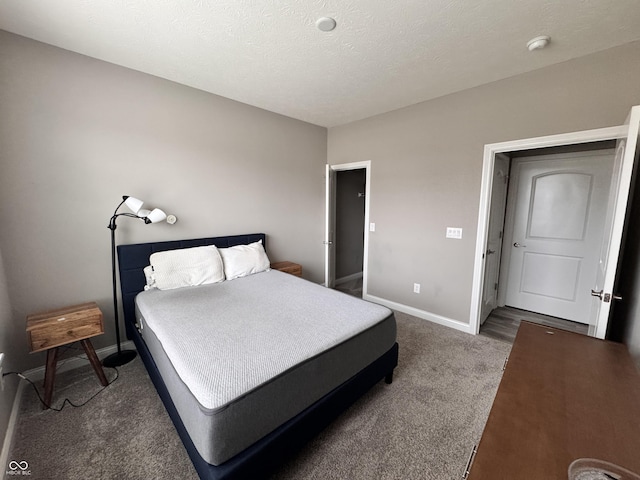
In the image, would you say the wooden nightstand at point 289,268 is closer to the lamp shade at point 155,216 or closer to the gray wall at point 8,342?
the lamp shade at point 155,216

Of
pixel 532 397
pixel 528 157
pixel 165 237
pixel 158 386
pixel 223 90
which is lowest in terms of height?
pixel 158 386

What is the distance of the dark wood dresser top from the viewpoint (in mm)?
708

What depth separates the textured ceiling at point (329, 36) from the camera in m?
1.62

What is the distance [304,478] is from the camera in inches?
54.7

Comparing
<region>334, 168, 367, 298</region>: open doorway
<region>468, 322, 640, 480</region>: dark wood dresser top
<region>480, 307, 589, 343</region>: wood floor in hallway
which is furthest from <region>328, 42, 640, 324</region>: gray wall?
<region>468, 322, 640, 480</region>: dark wood dresser top

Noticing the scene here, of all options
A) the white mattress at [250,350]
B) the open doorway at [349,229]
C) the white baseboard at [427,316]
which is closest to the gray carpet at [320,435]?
the white mattress at [250,350]

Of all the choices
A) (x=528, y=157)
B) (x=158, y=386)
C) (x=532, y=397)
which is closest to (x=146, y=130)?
(x=158, y=386)

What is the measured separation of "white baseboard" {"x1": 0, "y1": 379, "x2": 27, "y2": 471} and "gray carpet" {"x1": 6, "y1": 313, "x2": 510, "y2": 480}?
1.5 inches

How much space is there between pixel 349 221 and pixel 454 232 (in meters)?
2.23

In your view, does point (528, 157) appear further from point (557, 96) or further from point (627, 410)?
point (627, 410)

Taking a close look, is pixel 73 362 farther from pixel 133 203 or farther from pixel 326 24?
pixel 326 24

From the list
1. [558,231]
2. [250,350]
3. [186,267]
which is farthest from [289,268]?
[558,231]

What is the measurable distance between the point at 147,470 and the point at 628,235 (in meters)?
3.44

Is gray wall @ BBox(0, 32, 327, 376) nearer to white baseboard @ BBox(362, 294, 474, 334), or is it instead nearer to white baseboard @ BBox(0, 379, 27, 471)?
white baseboard @ BBox(0, 379, 27, 471)
